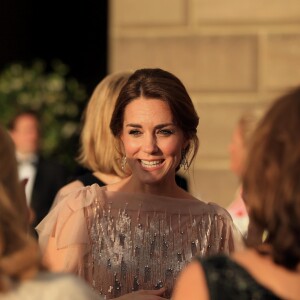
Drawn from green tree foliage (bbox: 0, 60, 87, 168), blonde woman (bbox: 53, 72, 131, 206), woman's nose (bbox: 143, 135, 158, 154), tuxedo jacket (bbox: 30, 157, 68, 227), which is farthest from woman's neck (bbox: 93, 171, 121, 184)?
green tree foliage (bbox: 0, 60, 87, 168)

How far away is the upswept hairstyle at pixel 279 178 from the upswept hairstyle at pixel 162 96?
7.33 ft

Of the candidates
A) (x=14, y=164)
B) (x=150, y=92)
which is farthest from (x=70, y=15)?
(x=14, y=164)

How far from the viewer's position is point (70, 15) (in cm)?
1448

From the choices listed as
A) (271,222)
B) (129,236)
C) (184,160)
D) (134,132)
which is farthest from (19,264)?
(184,160)

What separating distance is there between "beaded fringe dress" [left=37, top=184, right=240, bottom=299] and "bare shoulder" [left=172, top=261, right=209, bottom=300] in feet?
6.35

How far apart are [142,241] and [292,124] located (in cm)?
226

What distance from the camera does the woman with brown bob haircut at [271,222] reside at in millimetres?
3348

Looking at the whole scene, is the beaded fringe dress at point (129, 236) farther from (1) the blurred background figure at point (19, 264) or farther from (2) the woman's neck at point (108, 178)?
(1) the blurred background figure at point (19, 264)

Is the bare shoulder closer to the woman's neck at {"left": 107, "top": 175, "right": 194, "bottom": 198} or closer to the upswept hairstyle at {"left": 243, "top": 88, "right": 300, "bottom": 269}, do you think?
the upswept hairstyle at {"left": 243, "top": 88, "right": 300, "bottom": 269}

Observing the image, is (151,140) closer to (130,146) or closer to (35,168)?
(130,146)

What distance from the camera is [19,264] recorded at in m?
3.23

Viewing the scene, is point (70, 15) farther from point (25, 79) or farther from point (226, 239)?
point (226, 239)

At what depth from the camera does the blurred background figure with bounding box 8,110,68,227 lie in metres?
10.1

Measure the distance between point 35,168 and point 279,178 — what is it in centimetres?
783
